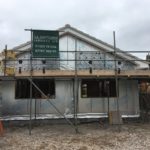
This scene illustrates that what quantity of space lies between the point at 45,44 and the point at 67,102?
13.3 feet

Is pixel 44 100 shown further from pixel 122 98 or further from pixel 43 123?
pixel 122 98

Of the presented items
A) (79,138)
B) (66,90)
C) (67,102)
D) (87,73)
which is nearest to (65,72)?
(87,73)

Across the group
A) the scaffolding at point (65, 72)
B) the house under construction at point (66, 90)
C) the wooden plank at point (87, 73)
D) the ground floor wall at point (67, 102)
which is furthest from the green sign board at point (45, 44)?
the ground floor wall at point (67, 102)

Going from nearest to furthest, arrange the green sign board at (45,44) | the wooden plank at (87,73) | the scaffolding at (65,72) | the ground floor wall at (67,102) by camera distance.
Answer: the green sign board at (45,44) < the scaffolding at (65,72) < the wooden plank at (87,73) < the ground floor wall at (67,102)

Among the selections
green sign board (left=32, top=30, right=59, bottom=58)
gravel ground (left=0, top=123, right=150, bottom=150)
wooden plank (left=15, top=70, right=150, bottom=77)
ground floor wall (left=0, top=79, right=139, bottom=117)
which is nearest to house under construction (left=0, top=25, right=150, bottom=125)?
ground floor wall (left=0, top=79, right=139, bottom=117)

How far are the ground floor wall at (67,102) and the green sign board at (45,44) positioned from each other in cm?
292

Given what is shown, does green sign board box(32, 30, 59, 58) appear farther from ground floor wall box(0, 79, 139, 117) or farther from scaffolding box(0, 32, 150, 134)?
ground floor wall box(0, 79, 139, 117)

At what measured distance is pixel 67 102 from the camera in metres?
19.7

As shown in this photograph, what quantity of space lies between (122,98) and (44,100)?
432 cm

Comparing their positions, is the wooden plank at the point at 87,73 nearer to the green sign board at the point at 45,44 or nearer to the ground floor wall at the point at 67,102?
the green sign board at the point at 45,44

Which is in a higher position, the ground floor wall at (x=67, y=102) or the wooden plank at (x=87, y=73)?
the wooden plank at (x=87, y=73)

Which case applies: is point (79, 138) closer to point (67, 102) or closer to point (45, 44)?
point (45, 44)

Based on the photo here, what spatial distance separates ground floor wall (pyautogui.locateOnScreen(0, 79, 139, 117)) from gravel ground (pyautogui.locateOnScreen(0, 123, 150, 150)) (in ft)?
4.45

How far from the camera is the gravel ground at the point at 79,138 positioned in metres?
13.2
